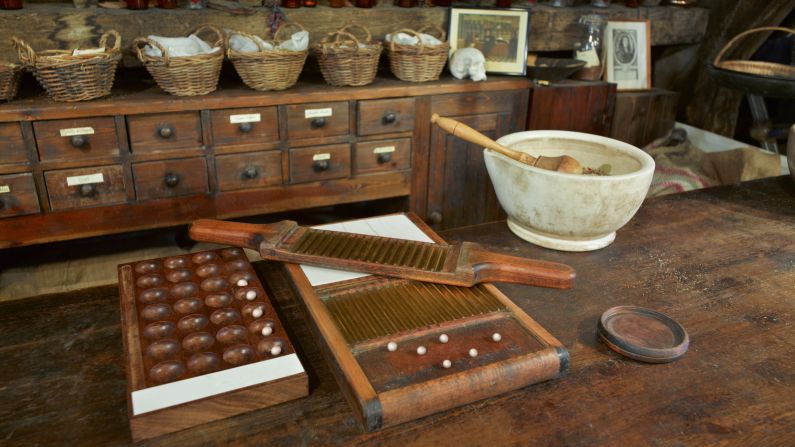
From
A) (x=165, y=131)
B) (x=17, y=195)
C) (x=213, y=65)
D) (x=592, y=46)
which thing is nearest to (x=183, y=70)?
(x=213, y=65)

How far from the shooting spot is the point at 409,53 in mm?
2678

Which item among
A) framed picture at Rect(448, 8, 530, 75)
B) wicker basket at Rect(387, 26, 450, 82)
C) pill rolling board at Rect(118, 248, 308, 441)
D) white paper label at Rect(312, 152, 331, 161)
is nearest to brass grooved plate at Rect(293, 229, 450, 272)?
pill rolling board at Rect(118, 248, 308, 441)

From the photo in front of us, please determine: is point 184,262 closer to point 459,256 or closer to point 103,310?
point 103,310

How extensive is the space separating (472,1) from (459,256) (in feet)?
8.06

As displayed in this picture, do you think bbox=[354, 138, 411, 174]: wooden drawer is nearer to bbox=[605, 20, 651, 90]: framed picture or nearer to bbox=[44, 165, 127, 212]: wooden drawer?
bbox=[44, 165, 127, 212]: wooden drawer

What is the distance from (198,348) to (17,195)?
5.40 feet

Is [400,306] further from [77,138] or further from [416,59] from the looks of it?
[416,59]

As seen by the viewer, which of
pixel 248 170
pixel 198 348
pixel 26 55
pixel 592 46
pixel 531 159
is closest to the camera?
pixel 198 348

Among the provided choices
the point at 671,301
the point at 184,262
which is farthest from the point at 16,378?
the point at 671,301

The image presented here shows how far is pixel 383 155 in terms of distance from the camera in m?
2.76

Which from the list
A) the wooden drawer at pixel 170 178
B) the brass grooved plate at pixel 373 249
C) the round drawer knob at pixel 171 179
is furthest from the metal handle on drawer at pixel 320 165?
the brass grooved plate at pixel 373 249

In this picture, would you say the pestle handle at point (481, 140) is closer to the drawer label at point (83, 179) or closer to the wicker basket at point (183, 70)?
the wicker basket at point (183, 70)

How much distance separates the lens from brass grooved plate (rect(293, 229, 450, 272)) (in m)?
1.18

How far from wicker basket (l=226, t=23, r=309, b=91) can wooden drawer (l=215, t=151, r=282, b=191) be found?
278mm
